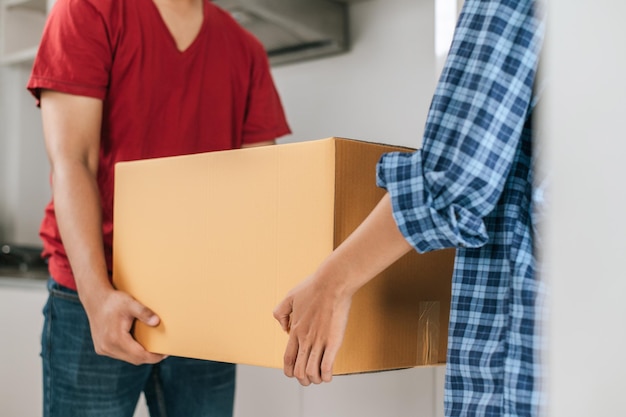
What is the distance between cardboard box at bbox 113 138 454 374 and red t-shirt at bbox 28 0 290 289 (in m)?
0.25

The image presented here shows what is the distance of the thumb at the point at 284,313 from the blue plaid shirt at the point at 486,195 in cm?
18

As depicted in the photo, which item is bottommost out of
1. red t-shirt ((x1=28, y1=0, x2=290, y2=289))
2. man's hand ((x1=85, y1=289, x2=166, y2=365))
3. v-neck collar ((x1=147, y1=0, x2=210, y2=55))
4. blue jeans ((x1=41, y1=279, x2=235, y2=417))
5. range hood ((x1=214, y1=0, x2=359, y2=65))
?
blue jeans ((x1=41, y1=279, x2=235, y2=417))

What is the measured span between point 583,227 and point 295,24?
145 cm

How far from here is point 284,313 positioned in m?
0.78

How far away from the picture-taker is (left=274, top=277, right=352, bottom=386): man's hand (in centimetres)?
73

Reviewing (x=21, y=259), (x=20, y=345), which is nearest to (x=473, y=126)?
(x=20, y=345)

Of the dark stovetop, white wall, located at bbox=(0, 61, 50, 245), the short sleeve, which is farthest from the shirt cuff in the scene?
white wall, located at bbox=(0, 61, 50, 245)

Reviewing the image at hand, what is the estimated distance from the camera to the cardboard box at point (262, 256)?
783 mm

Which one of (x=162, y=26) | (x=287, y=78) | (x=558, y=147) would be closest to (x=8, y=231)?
(x=287, y=78)

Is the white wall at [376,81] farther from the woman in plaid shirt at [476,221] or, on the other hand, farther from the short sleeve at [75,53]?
the woman in plaid shirt at [476,221]

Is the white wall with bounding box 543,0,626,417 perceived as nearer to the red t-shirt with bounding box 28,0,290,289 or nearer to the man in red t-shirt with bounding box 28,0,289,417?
the man in red t-shirt with bounding box 28,0,289,417

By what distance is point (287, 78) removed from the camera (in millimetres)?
2135

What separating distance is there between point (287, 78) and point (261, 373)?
34.5 inches

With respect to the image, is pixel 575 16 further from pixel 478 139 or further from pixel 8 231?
pixel 8 231
